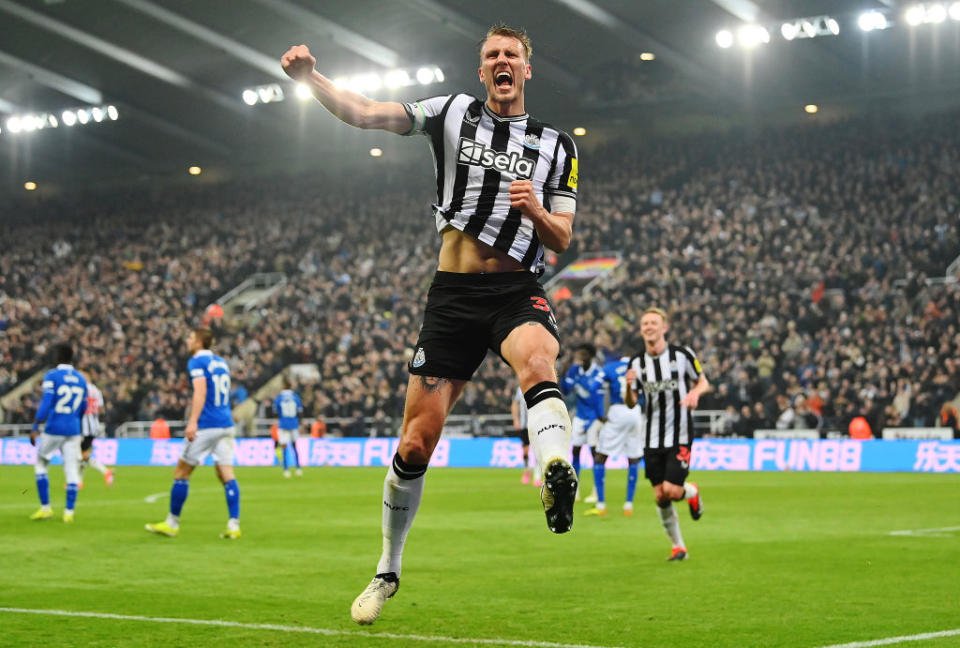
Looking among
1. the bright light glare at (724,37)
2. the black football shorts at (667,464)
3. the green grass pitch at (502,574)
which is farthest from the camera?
the bright light glare at (724,37)

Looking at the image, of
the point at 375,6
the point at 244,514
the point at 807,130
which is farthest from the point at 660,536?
the point at 807,130

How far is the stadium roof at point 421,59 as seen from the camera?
3192 centimetres

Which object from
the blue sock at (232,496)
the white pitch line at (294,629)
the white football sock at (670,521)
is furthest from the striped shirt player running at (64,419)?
the white football sock at (670,521)

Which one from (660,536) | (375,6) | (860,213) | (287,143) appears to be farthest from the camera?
(287,143)

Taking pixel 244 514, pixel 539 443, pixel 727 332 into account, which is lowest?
Answer: pixel 244 514

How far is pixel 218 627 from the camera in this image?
7.90 m

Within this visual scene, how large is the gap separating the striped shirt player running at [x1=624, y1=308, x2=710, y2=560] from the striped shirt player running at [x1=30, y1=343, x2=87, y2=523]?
805 cm

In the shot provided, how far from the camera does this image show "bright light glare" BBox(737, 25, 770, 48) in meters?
31.4

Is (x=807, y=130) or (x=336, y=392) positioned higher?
(x=807, y=130)

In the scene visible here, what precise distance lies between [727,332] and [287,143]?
20396mm

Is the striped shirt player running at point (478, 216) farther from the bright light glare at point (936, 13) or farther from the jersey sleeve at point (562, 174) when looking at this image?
the bright light glare at point (936, 13)

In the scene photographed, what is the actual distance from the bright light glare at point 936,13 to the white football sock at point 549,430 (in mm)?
28107

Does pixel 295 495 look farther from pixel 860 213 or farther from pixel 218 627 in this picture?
pixel 860 213

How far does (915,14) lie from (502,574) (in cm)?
2418
